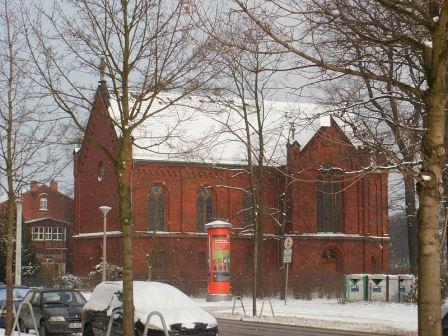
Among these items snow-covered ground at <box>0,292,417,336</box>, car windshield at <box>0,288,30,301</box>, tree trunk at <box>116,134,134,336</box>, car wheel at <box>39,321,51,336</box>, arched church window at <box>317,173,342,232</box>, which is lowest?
snow-covered ground at <box>0,292,417,336</box>

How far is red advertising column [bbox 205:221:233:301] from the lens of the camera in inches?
1618

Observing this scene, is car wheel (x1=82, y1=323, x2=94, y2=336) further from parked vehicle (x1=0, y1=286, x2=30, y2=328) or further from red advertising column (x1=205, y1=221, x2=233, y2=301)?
red advertising column (x1=205, y1=221, x2=233, y2=301)

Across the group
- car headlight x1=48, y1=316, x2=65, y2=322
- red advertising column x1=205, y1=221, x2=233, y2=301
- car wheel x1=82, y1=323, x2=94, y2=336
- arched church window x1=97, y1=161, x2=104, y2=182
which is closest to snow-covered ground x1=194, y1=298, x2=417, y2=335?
red advertising column x1=205, y1=221, x2=233, y2=301

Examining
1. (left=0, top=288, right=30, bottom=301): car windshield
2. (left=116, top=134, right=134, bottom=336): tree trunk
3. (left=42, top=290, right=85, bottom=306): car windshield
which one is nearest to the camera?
(left=116, top=134, right=134, bottom=336): tree trunk

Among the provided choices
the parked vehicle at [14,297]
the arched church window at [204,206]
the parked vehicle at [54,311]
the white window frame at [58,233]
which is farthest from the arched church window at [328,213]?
the parked vehicle at [54,311]

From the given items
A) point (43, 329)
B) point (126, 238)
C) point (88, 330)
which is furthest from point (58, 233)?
point (126, 238)

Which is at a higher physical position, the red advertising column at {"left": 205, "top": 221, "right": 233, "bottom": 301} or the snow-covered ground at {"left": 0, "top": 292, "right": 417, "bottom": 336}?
the red advertising column at {"left": 205, "top": 221, "right": 233, "bottom": 301}

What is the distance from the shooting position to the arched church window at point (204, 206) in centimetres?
6044

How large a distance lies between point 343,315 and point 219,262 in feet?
38.2

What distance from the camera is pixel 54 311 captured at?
21.2m

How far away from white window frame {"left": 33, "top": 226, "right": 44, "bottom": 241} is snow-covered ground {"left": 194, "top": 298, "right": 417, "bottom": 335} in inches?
2067

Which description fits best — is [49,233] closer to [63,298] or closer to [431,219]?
[63,298]

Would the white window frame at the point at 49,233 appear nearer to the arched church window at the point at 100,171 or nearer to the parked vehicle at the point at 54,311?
the arched church window at the point at 100,171

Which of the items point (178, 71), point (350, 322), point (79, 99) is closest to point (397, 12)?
point (178, 71)
